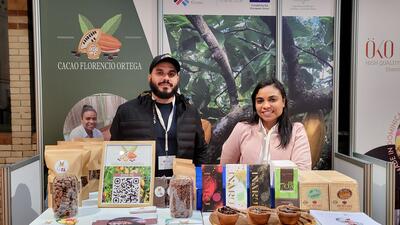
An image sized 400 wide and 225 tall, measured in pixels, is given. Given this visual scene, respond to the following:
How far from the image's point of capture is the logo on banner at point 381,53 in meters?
3.70

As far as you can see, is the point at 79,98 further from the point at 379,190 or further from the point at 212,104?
the point at 379,190

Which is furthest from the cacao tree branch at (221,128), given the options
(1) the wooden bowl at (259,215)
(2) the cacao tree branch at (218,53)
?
(1) the wooden bowl at (259,215)

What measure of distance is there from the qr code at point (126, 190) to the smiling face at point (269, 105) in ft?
3.59

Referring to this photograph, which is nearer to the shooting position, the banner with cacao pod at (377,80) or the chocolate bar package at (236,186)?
the chocolate bar package at (236,186)

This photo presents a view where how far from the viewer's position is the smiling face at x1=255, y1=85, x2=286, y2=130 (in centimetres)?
269

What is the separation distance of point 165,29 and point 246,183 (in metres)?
2.11

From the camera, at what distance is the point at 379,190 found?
2775mm

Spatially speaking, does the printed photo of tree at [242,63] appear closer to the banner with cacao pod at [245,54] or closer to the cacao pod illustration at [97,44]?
the banner with cacao pod at [245,54]

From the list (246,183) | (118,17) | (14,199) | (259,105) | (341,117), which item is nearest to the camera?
(246,183)

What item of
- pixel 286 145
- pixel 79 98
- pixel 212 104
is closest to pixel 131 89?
pixel 79 98

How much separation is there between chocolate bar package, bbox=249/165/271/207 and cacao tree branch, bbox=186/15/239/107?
5.80 ft

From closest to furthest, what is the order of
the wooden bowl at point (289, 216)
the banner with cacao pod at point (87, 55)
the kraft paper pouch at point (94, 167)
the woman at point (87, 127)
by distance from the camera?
the wooden bowl at point (289, 216) < the kraft paper pouch at point (94, 167) < the banner with cacao pod at point (87, 55) < the woman at point (87, 127)

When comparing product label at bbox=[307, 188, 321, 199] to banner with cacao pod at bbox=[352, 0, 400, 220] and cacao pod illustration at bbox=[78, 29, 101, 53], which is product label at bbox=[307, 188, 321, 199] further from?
cacao pod illustration at bbox=[78, 29, 101, 53]

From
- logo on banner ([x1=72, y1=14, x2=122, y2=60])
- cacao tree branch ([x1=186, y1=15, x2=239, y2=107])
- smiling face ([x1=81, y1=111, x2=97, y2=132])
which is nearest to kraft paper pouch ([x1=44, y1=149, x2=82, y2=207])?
smiling face ([x1=81, y1=111, x2=97, y2=132])
